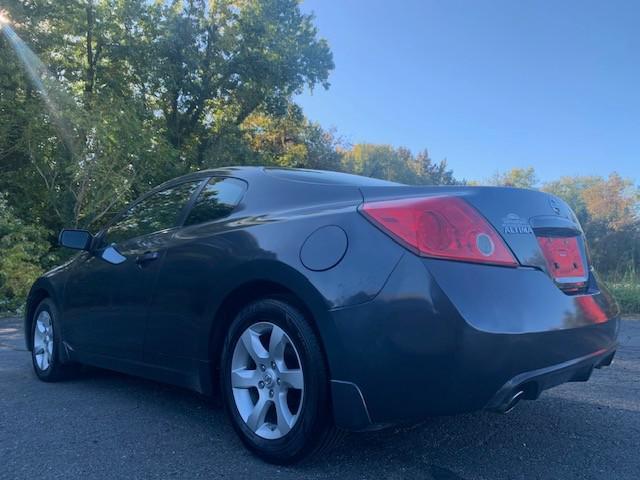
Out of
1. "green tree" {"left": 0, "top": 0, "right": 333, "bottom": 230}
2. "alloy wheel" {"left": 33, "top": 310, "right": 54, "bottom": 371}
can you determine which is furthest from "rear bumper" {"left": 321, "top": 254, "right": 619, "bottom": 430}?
"green tree" {"left": 0, "top": 0, "right": 333, "bottom": 230}

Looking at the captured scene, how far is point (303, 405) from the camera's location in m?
2.42

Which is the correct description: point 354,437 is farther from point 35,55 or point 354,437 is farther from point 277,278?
point 35,55

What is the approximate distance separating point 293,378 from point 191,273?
3.07 ft

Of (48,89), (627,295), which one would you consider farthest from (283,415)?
(48,89)

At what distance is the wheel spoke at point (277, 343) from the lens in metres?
2.55

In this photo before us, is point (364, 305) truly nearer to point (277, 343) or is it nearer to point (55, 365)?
point (277, 343)

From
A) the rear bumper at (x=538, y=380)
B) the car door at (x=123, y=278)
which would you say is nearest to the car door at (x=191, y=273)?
the car door at (x=123, y=278)

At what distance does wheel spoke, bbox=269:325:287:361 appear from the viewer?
8.37 ft

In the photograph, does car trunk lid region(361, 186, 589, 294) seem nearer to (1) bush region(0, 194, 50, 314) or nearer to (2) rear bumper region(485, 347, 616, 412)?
(2) rear bumper region(485, 347, 616, 412)

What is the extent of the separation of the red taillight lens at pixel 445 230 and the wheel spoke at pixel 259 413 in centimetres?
100

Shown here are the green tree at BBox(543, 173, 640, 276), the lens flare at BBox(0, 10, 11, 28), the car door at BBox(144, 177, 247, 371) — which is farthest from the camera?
the green tree at BBox(543, 173, 640, 276)

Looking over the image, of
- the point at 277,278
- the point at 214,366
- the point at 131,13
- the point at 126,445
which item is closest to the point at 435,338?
the point at 277,278

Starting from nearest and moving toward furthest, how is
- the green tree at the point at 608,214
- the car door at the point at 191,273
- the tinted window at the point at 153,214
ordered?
the car door at the point at 191,273
the tinted window at the point at 153,214
the green tree at the point at 608,214

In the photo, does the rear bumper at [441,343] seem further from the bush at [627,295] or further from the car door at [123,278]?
the bush at [627,295]
